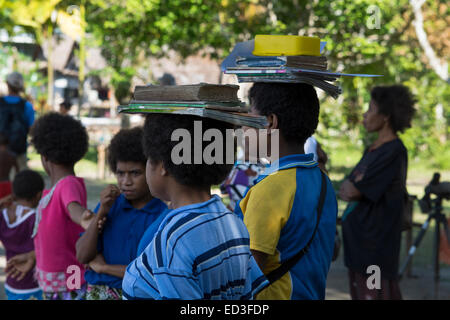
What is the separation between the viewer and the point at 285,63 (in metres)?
2.50

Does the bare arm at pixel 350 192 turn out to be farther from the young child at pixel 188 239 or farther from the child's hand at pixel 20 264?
the young child at pixel 188 239

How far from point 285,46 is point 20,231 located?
2.79 metres

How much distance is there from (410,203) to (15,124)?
565 centimetres

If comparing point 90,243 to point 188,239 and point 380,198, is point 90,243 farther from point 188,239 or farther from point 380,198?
point 380,198

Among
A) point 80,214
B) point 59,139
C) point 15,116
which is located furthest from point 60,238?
point 15,116

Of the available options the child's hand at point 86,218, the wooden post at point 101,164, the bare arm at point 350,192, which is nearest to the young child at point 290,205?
the child's hand at point 86,218

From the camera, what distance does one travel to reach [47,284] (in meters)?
3.68

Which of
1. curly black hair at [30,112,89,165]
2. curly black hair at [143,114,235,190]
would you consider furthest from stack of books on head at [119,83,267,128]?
curly black hair at [30,112,89,165]

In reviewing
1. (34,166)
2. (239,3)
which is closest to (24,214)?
(239,3)

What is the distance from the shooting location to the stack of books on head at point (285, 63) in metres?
2.50

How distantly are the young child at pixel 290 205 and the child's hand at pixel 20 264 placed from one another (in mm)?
2409

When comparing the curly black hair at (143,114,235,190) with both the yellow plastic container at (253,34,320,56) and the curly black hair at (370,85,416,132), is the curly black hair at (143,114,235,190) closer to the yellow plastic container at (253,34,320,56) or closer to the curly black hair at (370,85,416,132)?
the yellow plastic container at (253,34,320,56)

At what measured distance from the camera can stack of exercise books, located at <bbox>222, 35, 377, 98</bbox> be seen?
8.22 feet

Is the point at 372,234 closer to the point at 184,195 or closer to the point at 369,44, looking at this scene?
the point at 184,195
